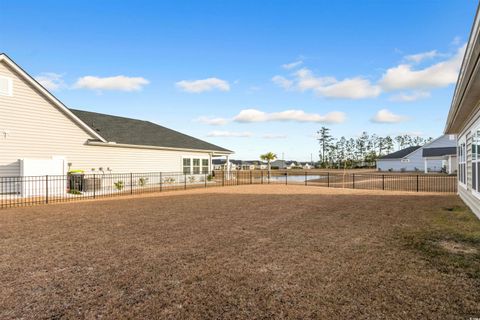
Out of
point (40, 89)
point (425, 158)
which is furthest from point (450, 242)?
point (425, 158)

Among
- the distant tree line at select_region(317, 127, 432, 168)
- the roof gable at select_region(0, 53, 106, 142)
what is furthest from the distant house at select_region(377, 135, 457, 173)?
the roof gable at select_region(0, 53, 106, 142)

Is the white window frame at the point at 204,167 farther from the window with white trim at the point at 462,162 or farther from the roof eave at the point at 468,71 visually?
the roof eave at the point at 468,71

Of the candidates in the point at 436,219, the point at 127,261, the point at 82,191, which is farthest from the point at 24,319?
the point at 82,191

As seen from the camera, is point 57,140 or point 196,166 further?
point 196,166

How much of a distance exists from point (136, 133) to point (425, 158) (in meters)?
43.0

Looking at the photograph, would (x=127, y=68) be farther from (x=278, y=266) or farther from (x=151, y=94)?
(x=278, y=266)

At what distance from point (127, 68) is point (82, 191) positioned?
10.0m

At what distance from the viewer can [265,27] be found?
16562 millimetres

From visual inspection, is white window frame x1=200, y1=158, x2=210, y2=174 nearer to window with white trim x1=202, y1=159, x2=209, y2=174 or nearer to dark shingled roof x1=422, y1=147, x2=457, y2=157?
window with white trim x1=202, y1=159, x2=209, y2=174

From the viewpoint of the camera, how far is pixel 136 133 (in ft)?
70.2

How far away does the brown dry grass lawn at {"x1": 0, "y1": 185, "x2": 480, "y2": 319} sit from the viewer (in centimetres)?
324

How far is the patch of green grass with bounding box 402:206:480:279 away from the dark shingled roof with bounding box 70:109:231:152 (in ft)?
56.6

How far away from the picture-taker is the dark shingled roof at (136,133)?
19.4 metres

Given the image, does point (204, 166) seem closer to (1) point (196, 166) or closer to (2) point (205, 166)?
(2) point (205, 166)
